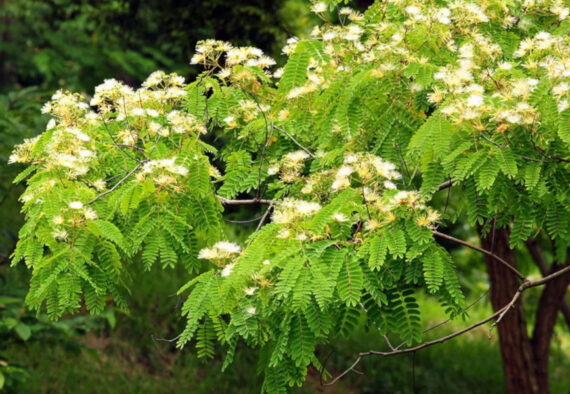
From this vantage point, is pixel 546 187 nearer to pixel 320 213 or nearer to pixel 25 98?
pixel 320 213

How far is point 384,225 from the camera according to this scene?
11.8 ft

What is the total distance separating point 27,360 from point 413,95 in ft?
21.0

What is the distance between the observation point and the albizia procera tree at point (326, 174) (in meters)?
3.55

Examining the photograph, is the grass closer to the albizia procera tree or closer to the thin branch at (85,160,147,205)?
the albizia procera tree

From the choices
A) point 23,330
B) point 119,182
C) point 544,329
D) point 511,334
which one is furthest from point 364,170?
point 544,329

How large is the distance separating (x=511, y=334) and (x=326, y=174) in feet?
14.0

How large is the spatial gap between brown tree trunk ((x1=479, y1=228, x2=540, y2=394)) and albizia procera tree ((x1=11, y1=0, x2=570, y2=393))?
2714 mm

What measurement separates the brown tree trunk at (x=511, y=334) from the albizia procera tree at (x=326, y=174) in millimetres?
2714

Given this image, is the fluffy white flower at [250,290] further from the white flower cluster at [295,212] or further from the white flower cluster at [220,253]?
the white flower cluster at [295,212]

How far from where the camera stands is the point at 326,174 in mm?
4129

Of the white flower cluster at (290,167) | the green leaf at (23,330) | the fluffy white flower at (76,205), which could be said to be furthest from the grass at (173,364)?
the fluffy white flower at (76,205)

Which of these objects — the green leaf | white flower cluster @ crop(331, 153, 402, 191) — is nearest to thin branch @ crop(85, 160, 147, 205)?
white flower cluster @ crop(331, 153, 402, 191)

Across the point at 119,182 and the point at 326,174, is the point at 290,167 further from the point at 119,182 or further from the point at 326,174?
the point at 119,182

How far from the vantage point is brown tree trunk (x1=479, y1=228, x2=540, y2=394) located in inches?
290
